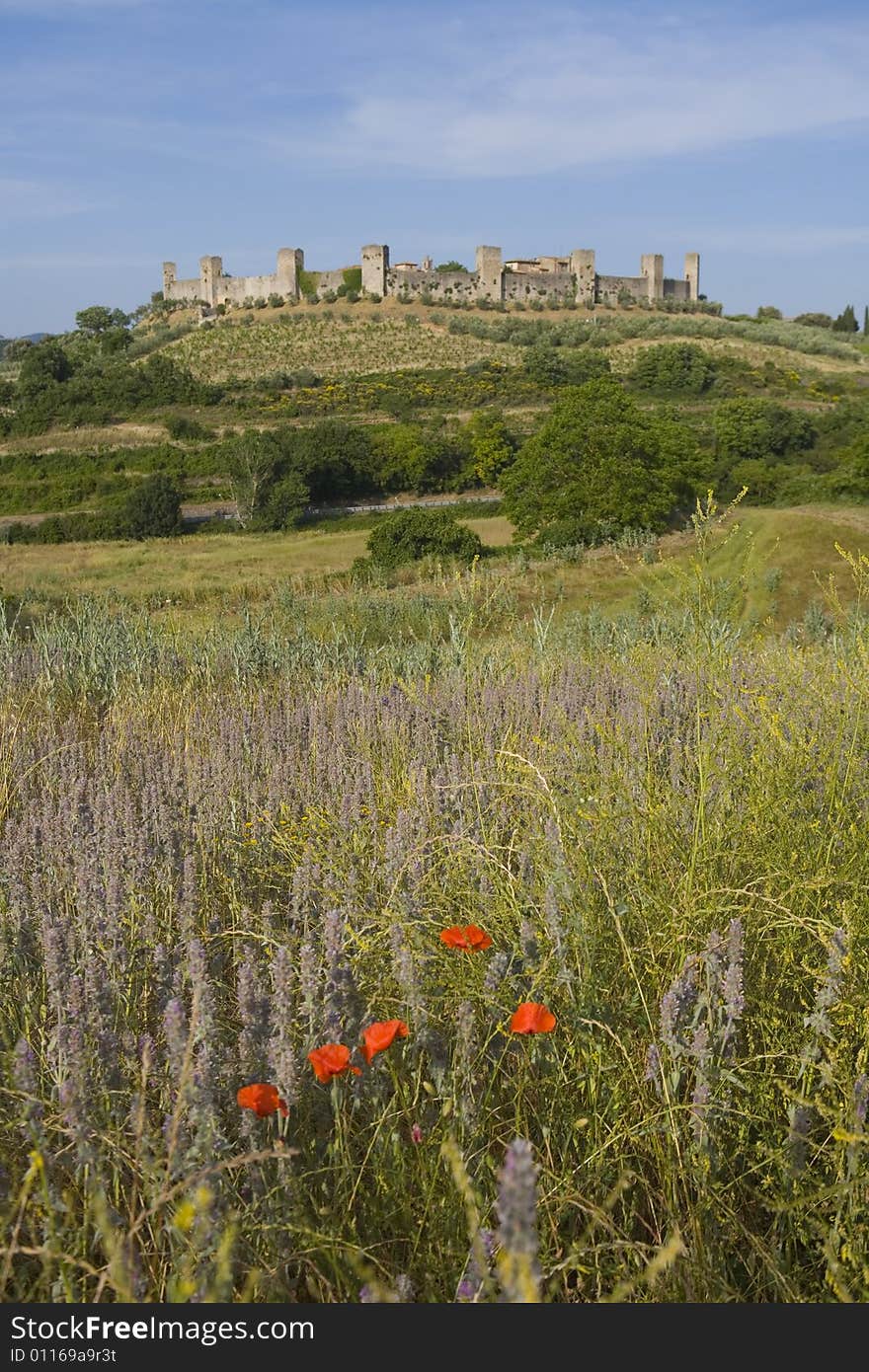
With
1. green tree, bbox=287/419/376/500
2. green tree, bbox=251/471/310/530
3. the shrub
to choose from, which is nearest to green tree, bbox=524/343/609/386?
green tree, bbox=287/419/376/500

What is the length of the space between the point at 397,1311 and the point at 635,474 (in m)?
24.1

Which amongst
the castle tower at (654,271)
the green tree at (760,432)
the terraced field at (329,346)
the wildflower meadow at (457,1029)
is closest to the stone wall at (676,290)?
the castle tower at (654,271)

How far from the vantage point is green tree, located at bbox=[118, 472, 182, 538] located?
32.1 m

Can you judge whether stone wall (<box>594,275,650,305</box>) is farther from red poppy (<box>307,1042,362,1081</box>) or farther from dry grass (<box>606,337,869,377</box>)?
red poppy (<box>307,1042,362,1081</box>)

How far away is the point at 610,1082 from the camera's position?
207 cm

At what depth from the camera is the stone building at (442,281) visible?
7919 cm

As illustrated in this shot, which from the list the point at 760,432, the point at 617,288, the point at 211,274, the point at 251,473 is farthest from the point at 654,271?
the point at 251,473

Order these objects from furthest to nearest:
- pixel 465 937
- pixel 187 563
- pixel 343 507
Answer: pixel 343 507
pixel 187 563
pixel 465 937

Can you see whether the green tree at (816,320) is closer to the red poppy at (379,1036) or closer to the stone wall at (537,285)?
the stone wall at (537,285)

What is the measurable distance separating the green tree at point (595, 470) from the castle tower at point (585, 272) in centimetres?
6048

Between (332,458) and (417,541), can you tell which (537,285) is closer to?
(332,458)

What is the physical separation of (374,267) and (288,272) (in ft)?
20.4

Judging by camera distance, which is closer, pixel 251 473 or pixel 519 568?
pixel 519 568

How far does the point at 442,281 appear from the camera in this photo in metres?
81.4
